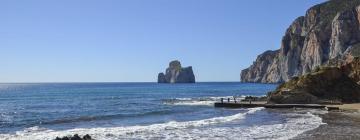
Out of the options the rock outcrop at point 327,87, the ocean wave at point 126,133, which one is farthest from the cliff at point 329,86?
the ocean wave at point 126,133

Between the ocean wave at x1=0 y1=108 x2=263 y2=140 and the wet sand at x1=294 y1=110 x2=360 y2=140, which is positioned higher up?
the wet sand at x1=294 y1=110 x2=360 y2=140

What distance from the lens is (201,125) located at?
44.6 metres

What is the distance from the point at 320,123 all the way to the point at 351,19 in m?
167

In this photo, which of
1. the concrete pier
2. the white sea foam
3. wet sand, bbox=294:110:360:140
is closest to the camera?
wet sand, bbox=294:110:360:140

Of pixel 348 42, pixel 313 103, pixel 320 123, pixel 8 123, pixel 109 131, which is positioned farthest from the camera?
pixel 348 42

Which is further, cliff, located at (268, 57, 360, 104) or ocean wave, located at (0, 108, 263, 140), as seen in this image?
cliff, located at (268, 57, 360, 104)

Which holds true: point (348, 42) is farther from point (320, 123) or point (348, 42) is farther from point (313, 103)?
point (320, 123)

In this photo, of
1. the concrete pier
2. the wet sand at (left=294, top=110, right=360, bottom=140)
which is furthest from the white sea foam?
the concrete pier

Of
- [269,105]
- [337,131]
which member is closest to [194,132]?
[337,131]

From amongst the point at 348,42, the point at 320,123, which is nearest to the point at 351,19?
the point at 348,42

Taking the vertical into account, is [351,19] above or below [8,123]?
above

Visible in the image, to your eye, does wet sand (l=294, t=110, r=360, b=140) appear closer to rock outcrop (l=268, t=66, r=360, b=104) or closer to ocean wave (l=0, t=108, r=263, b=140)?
ocean wave (l=0, t=108, r=263, b=140)

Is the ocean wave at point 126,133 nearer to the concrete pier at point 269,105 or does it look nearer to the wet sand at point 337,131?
the wet sand at point 337,131

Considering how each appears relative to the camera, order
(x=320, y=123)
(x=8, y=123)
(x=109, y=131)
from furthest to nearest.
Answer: (x=8, y=123) < (x=320, y=123) < (x=109, y=131)
